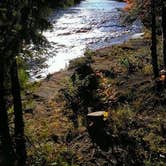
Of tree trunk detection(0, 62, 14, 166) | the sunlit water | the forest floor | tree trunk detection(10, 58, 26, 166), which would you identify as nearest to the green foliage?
the forest floor

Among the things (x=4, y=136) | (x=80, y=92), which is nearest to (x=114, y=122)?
(x=80, y=92)

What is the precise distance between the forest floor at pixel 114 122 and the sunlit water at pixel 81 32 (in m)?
7.22

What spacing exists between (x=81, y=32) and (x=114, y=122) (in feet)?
101

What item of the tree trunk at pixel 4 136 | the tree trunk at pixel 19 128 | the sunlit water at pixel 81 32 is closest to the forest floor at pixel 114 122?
the tree trunk at pixel 19 128

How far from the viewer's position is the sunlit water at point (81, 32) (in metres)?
39.3

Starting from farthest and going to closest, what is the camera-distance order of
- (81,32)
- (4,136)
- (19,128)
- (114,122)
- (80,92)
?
(81,32), (80,92), (114,122), (19,128), (4,136)

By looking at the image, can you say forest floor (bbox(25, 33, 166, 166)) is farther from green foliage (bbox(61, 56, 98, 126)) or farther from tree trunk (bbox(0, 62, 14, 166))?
tree trunk (bbox(0, 62, 14, 166))

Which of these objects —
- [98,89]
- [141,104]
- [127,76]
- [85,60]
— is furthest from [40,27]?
[85,60]

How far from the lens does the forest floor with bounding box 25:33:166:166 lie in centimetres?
1755

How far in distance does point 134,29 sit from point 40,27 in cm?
3671

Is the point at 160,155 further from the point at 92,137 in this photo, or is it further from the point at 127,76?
the point at 127,76

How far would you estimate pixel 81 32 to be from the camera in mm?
50281

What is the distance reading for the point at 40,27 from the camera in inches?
641

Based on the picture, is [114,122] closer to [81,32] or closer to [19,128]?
[19,128]
